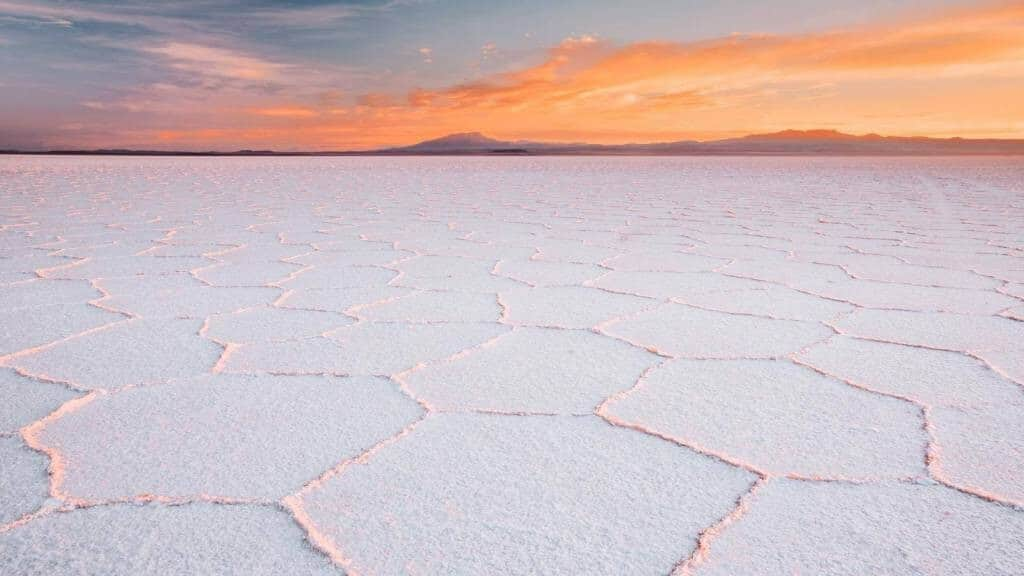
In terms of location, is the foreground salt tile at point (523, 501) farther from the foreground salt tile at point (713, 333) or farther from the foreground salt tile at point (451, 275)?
the foreground salt tile at point (451, 275)

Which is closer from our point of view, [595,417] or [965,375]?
[595,417]

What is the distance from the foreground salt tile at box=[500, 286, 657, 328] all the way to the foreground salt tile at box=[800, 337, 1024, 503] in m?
0.49

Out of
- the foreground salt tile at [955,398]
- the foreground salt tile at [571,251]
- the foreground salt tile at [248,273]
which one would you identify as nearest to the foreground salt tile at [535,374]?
the foreground salt tile at [955,398]

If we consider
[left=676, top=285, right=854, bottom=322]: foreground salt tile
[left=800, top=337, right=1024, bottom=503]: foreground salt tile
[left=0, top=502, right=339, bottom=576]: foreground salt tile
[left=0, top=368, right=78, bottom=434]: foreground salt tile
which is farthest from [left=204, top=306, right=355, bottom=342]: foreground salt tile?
[left=800, top=337, right=1024, bottom=503]: foreground salt tile

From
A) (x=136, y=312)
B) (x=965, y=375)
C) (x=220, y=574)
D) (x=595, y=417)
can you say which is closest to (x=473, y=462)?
(x=595, y=417)

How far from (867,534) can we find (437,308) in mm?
1226

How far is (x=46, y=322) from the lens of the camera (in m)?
1.67

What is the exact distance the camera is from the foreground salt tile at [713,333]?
4.85 feet

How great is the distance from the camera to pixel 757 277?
7.48ft

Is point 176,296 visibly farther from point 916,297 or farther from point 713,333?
point 916,297

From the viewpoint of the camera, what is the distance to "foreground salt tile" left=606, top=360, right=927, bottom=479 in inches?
38.3

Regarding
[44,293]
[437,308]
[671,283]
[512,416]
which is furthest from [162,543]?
[671,283]

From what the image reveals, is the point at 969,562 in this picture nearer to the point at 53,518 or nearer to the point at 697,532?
the point at 697,532

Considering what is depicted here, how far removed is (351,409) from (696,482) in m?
0.54
